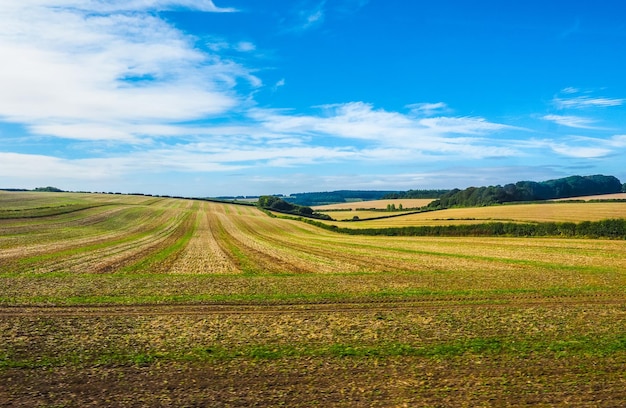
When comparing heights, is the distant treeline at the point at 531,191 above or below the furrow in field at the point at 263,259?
above

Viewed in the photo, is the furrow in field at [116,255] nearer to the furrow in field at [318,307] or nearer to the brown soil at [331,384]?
the furrow in field at [318,307]

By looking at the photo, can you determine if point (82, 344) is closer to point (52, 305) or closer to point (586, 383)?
point (52, 305)

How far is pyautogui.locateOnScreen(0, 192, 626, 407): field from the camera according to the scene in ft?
32.1

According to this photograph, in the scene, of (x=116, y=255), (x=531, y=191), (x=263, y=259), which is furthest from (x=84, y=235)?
(x=531, y=191)

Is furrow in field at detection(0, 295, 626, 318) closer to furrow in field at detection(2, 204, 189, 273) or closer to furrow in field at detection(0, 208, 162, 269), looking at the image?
furrow in field at detection(2, 204, 189, 273)

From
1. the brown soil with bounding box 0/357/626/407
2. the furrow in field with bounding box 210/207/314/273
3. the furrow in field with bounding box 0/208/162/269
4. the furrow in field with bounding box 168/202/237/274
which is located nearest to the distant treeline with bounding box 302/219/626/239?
the furrow in field with bounding box 210/207/314/273

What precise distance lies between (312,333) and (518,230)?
4560 centimetres

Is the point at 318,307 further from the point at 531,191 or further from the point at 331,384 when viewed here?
the point at 531,191

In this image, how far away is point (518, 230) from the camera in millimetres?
52469

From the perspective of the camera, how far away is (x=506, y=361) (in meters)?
11.4

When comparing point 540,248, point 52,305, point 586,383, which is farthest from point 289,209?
point 586,383

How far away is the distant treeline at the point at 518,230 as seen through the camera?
1810 inches

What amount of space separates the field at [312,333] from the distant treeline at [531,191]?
3504 inches

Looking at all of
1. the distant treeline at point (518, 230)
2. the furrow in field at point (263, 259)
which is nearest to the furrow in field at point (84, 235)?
the furrow in field at point (263, 259)
